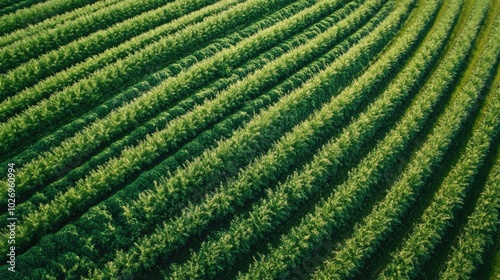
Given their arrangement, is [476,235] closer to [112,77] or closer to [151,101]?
[151,101]

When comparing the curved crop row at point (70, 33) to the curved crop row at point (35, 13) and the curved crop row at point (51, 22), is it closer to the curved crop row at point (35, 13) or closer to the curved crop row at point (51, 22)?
the curved crop row at point (51, 22)

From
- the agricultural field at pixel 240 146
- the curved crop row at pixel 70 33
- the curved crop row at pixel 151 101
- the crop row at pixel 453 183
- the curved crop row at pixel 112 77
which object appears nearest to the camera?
the agricultural field at pixel 240 146

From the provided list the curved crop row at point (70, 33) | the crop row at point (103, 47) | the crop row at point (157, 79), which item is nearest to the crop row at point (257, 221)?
the crop row at point (157, 79)

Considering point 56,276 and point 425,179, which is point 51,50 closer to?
point 56,276

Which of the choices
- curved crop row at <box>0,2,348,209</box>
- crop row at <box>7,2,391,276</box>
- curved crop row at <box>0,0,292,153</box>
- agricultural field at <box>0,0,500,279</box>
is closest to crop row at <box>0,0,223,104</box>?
agricultural field at <box>0,0,500,279</box>

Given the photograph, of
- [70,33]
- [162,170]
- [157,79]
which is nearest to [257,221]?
[162,170]

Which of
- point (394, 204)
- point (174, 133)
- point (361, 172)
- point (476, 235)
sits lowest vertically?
point (476, 235)
